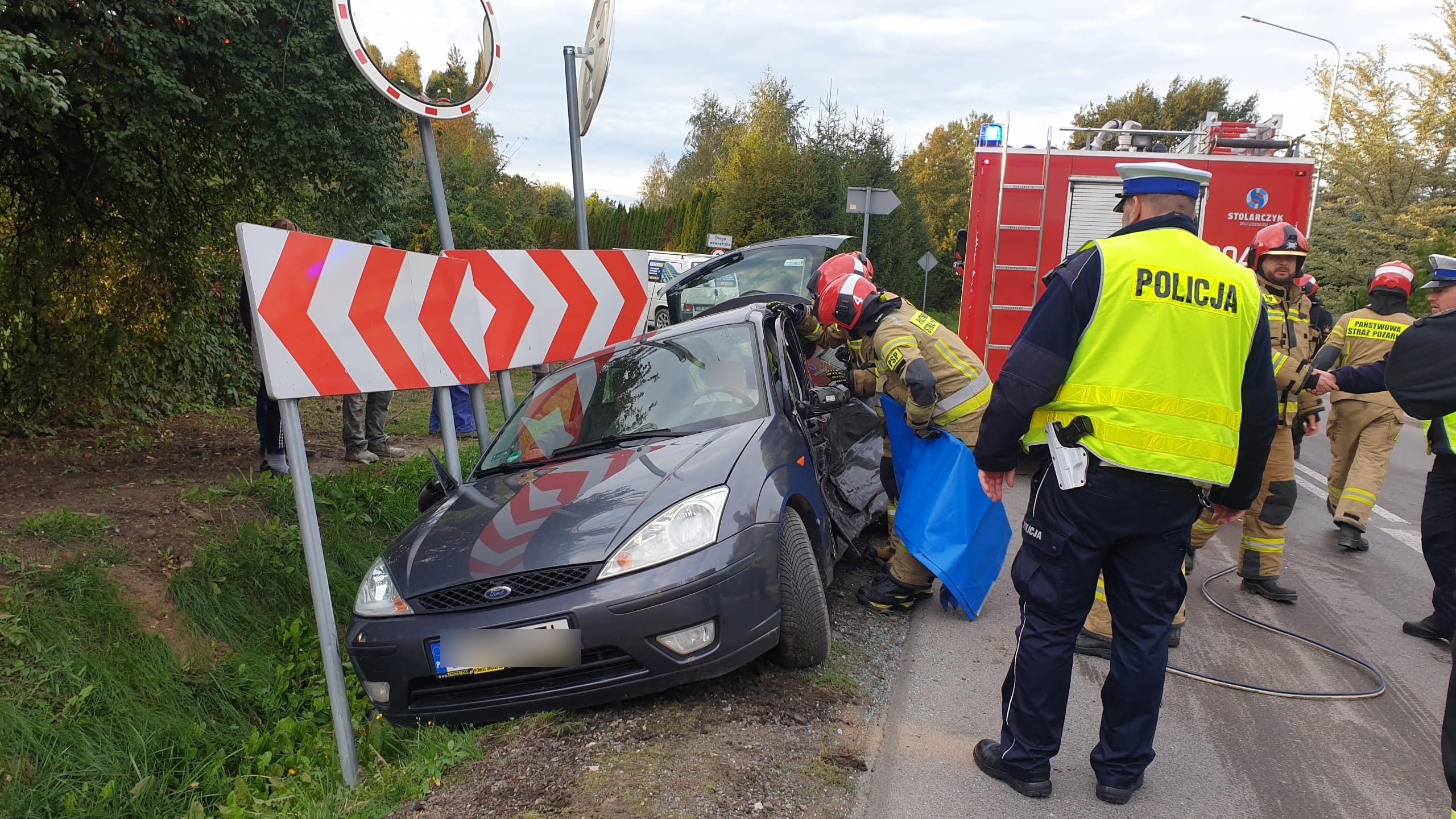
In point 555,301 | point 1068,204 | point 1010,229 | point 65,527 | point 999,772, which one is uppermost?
point 1068,204

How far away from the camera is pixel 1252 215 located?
321 inches

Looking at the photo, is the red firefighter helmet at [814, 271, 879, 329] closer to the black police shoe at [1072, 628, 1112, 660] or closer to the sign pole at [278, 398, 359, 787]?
the black police shoe at [1072, 628, 1112, 660]

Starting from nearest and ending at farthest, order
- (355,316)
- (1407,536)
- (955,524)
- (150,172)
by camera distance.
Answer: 1. (355,316)
2. (955,524)
3. (150,172)
4. (1407,536)

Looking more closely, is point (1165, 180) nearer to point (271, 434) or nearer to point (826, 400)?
point (826, 400)

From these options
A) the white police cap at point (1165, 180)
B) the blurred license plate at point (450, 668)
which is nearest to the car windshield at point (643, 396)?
the blurred license plate at point (450, 668)

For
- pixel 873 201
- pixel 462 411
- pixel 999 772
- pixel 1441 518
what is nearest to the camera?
pixel 999 772

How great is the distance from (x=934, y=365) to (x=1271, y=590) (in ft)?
7.78

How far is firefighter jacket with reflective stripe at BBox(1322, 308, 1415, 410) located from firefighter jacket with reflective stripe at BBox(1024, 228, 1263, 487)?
12.8 ft

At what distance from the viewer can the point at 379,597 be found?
343 centimetres

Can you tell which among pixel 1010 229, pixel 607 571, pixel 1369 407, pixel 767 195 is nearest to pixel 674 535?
pixel 607 571

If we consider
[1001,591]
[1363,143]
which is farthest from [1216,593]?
[1363,143]

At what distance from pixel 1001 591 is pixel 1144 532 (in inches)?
96.4

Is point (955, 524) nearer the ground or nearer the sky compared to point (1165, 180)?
nearer the ground

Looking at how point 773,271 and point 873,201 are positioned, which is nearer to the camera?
point 773,271
